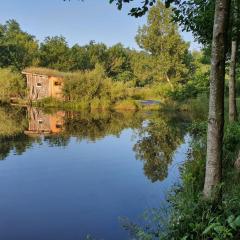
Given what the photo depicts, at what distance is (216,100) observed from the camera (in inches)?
225

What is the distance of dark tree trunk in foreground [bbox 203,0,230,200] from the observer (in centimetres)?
555

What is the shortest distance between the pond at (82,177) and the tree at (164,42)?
3379 cm

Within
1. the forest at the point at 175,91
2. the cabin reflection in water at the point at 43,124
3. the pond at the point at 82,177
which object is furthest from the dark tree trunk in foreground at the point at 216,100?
the cabin reflection in water at the point at 43,124

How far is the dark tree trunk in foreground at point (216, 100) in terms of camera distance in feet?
18.2

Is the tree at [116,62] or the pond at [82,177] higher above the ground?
the tree at [116,62]

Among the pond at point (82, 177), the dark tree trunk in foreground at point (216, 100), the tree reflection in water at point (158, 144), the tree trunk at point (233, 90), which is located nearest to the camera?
the dark tree trunk in foreground at point (216, 100)

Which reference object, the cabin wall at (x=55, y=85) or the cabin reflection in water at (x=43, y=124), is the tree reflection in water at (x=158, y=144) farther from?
the cabin wall at (x=55, y=85)

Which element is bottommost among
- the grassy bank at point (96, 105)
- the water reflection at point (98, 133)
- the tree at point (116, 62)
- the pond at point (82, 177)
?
the pond at point (82, 177)

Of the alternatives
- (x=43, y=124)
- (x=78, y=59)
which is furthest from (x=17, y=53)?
(x=43, y=124)

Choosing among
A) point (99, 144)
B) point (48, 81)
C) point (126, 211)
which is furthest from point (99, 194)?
point (48, 81)

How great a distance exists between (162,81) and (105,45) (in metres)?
17.3

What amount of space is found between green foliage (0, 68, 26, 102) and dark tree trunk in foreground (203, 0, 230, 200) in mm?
39882

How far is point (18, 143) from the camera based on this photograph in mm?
19297

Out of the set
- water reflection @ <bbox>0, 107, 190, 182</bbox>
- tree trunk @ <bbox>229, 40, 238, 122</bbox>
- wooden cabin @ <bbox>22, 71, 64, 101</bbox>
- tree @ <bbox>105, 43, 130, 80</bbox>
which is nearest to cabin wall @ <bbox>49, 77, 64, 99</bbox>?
wooden cabin @ <bbox>22, 71, 64, 101</bbox>
